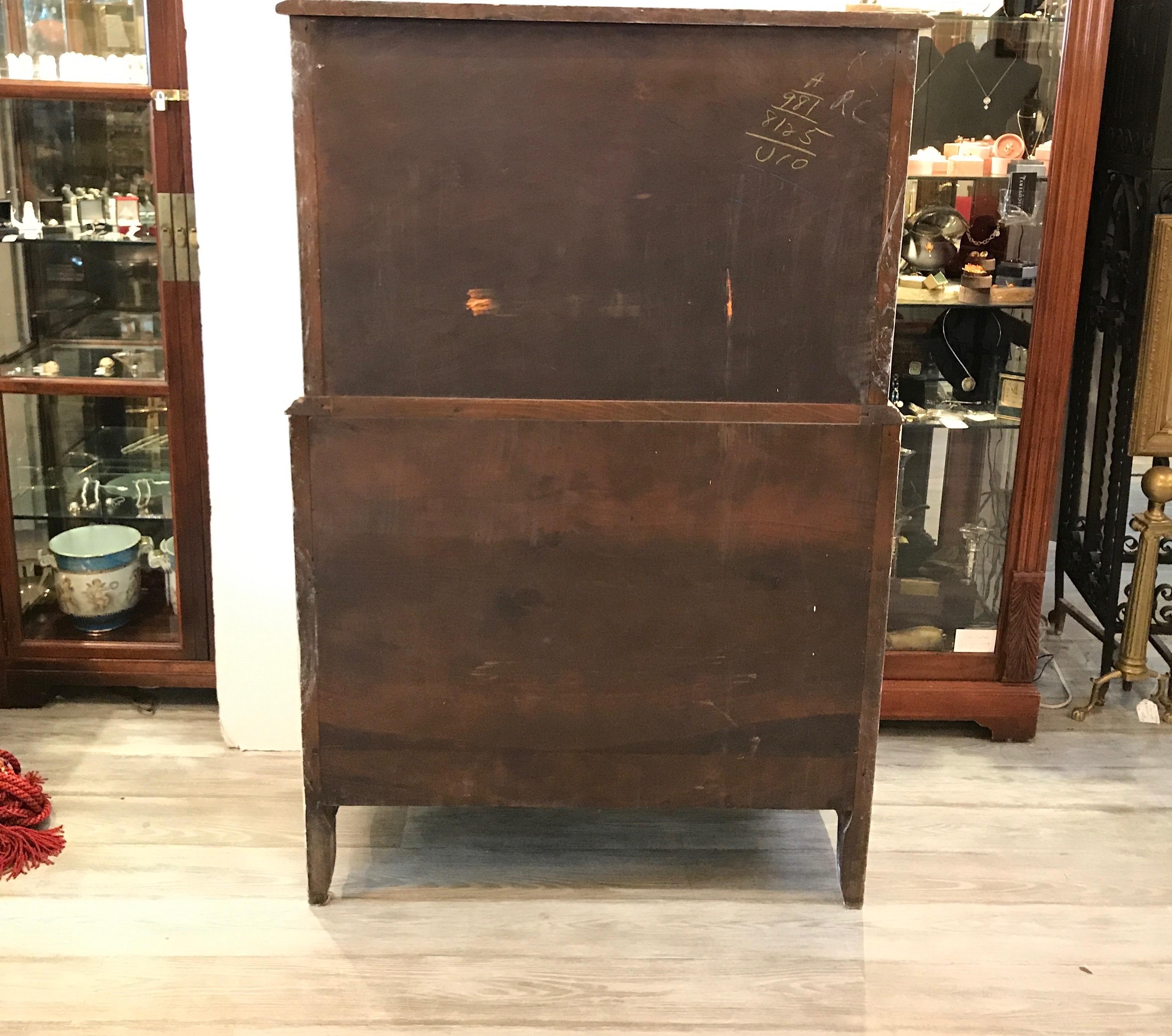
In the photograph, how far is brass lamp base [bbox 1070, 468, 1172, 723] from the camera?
2703 millimetres

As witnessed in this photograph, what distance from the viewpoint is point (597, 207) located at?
174 cm

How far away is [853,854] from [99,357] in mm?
1725

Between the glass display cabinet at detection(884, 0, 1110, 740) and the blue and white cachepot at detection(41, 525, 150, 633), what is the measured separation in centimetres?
158

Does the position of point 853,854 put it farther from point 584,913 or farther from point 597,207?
point 597,207

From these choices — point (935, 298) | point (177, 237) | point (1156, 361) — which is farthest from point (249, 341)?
point (1156, 361)

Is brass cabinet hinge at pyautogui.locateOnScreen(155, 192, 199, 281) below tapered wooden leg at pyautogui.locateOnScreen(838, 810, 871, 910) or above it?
above

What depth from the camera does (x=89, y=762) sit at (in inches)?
97.1

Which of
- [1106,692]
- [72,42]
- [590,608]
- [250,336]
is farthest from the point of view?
[1106,692]

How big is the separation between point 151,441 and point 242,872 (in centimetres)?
99

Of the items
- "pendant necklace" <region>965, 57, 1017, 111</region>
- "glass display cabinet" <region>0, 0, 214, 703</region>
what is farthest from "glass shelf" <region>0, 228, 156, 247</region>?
"pendant necklace" <region>965, 57, 1017, 111</region>

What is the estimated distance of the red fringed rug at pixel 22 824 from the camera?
212 centimetres

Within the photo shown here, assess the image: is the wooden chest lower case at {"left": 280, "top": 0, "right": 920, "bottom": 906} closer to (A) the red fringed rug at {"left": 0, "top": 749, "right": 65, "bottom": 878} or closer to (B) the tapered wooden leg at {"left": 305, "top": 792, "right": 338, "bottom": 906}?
(B) the tapered wooden leg at {"left": 305, "top": 792, "right": 338, "bottom": 906}

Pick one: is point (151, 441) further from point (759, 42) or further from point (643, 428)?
point (759, 42)

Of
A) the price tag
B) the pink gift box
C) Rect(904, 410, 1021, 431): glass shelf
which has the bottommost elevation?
the price tag
